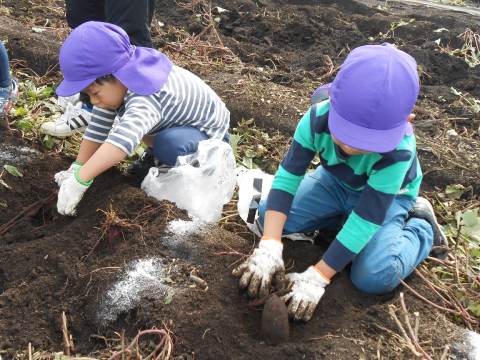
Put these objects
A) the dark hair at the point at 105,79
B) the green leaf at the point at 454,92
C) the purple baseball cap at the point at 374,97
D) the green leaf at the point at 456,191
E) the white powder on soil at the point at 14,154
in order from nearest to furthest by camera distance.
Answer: the purple baseball cap at the point at 374,97 < the dark hair at the point at 105,79 < the white powder on soil at the point at 14,154 < the green leaf at the point at 456,191 < the green leaf at the point at 454,92

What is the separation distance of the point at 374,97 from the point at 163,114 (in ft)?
3.88

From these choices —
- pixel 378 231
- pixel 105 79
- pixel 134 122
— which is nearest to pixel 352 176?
pixel 378 231

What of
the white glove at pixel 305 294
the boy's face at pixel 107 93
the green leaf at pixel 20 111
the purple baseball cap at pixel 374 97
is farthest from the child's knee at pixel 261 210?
the green leaf at pixel 20 111

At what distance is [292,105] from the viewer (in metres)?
3.21

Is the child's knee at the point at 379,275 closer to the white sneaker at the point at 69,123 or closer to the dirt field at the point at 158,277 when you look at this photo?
the dirt field at the point at 158,277

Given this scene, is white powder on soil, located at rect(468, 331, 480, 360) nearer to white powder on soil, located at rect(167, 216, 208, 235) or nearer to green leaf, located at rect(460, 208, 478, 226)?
green leaf, located at rect(460, 208, 478, 226)

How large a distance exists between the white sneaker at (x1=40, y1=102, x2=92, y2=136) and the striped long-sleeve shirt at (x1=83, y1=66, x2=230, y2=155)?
516 mm

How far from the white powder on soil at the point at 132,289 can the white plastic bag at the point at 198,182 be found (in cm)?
50

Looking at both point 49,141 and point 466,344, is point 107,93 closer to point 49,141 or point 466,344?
point 49,141

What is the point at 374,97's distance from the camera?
1226 mm

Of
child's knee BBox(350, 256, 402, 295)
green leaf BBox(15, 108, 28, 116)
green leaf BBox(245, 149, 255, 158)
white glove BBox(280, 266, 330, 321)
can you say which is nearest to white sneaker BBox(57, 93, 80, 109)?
green leaf BBox(15, 108, 28, 116)

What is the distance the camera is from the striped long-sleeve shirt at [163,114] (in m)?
1.79

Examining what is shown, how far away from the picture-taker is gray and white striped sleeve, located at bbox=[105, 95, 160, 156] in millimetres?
1762

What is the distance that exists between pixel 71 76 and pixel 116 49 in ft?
0.81
